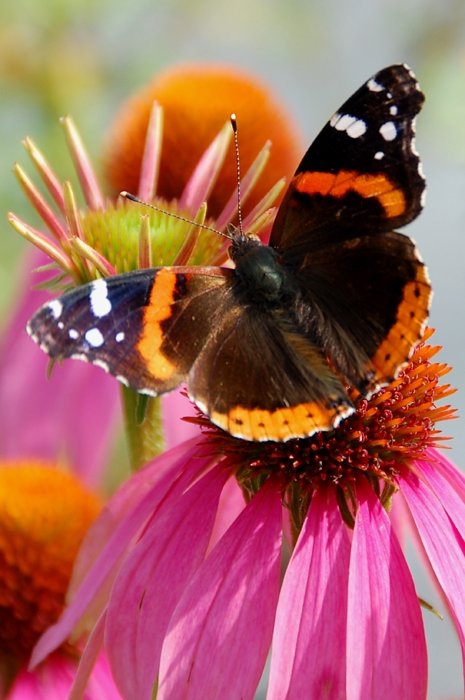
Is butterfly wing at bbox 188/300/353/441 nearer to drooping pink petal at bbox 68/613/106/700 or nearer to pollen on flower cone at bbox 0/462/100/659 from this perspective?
drooping pink petal at bbox 68/613/106/700

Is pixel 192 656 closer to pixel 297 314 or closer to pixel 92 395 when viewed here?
pixel 297 314

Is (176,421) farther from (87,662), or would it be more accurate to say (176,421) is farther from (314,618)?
(314,618)

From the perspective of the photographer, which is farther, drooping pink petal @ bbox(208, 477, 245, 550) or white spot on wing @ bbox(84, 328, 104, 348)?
drooping pink petal @ bbox(208, 477, 245, 550)

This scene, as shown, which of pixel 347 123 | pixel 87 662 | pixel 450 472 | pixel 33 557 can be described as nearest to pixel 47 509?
pixel 33 557

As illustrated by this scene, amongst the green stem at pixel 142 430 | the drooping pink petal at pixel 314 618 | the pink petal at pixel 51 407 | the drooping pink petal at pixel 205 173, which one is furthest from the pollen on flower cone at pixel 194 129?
the drooping pink petal at pixel 314 618

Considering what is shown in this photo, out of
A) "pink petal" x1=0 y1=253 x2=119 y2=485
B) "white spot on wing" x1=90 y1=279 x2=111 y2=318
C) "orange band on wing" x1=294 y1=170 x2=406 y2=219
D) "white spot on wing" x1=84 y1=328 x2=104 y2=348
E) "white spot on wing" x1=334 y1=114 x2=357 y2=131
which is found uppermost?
"white spot on wing" x1=334 y1=114 x2=357 y2=131

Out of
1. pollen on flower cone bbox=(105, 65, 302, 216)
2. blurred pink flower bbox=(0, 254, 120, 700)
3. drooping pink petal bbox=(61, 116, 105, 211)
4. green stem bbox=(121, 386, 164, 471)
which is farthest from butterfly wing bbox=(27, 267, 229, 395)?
pollen on flower cone bbox=(105, 65, 302, 216)

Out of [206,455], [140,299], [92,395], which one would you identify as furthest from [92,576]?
[92,395]

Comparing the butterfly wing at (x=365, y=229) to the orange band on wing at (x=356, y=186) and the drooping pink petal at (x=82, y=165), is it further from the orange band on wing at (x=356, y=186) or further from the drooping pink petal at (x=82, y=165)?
the drooping pink petal at (x=82, y=165)
